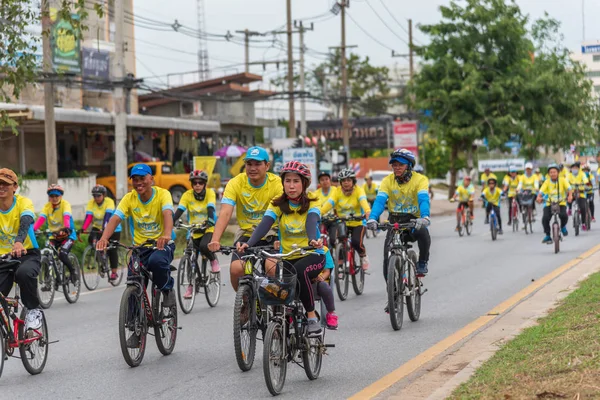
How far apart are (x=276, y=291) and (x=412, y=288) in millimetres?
4142

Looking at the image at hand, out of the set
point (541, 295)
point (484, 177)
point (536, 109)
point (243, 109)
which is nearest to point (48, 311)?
point (541, 295)

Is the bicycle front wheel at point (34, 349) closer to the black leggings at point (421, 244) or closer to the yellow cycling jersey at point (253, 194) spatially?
the yellow cycling jersey at point (253, 194)

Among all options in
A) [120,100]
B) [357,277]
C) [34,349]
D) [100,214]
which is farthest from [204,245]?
[120,100]

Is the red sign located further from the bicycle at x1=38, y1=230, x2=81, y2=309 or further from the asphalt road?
the bicycle at x1=38, y1=230, x2=81, y2=309

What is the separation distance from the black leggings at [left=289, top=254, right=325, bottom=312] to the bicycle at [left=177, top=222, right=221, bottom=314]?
5.89m

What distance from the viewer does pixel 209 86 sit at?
58.7m

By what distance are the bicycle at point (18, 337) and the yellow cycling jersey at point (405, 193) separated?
4.43 meters

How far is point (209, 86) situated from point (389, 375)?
167ft

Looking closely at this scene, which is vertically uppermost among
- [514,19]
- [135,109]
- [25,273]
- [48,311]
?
[514,19]

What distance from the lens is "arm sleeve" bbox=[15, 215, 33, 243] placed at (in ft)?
29.3

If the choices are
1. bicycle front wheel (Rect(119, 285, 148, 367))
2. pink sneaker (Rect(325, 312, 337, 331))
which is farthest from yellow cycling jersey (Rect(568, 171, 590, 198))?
pink sneaker (Rect(325, 312, 337, 331))

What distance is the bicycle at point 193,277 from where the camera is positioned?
14039mm

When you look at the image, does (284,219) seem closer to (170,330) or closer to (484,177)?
(170,330)

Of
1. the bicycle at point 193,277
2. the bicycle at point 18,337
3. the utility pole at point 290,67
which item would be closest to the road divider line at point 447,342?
the bicycle at point 18,337
